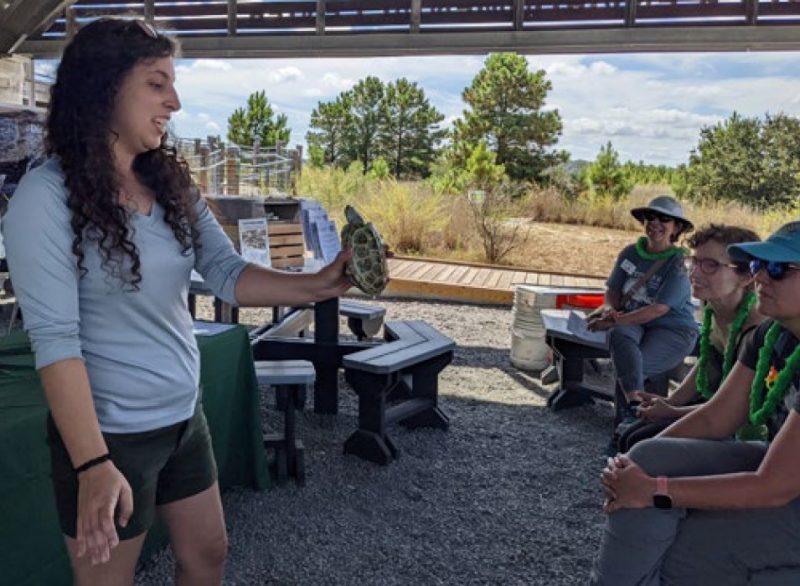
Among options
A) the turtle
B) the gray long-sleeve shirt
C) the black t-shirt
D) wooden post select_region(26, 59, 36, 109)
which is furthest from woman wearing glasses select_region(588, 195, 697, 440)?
wooden post select_region(26, 59, 36, 109)

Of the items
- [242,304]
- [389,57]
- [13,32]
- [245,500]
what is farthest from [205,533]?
[13,32]

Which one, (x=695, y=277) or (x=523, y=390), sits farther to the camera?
(x=523, y=390)

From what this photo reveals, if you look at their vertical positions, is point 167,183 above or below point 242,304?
above

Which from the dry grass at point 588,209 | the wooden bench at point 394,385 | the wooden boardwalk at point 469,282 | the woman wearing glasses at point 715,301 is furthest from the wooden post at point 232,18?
the dry grass at point 588,209

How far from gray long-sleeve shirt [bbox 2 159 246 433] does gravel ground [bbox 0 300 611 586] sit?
1.36m

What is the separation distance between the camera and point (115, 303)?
1.35 meters

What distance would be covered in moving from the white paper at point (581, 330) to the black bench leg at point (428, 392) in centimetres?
84

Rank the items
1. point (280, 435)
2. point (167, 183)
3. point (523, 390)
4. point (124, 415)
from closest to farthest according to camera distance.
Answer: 1. point (124, 415)
2. point (167, 183)
3. point (280, 435)
4. point (523, 390)

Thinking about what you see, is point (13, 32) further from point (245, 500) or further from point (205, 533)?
point (205, 533)

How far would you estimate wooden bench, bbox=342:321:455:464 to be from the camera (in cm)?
366

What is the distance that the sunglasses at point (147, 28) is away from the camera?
4.54 ft

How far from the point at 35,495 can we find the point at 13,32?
680 centimetres

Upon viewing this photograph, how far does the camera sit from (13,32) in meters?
7.22

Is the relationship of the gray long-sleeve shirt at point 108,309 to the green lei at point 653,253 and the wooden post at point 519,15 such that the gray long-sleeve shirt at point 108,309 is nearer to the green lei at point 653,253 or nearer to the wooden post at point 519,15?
the green lei at point 653,253
